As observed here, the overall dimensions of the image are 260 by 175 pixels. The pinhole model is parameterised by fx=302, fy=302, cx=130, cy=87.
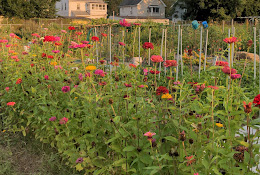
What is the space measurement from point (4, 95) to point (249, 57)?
239 inches

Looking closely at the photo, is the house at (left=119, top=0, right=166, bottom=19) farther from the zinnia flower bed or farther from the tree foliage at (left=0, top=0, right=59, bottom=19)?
the zinnia flower bed

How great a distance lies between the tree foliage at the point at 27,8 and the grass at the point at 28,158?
84.2ft

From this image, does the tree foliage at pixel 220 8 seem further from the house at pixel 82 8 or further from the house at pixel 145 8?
the house at pixel 82 8

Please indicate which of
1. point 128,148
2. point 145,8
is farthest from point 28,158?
point 145,8

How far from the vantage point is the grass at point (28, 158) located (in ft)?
9.69

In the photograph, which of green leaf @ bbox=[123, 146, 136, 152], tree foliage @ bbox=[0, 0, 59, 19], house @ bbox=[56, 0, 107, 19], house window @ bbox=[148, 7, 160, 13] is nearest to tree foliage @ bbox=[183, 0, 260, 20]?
house window @ bbox=[148, 7, 160, 13]

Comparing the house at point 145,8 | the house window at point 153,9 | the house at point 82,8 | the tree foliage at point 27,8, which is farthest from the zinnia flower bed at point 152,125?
the house window at point 153,9

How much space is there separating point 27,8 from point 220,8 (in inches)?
757

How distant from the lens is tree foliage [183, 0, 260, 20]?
31.4m

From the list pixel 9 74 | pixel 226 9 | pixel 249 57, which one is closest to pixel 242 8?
pixel 226 9

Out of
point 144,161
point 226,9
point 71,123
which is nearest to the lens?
point 144,161

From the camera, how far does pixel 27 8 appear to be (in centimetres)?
2742

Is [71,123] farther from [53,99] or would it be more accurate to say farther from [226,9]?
[226,9]

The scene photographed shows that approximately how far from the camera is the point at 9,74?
3.82 meters
